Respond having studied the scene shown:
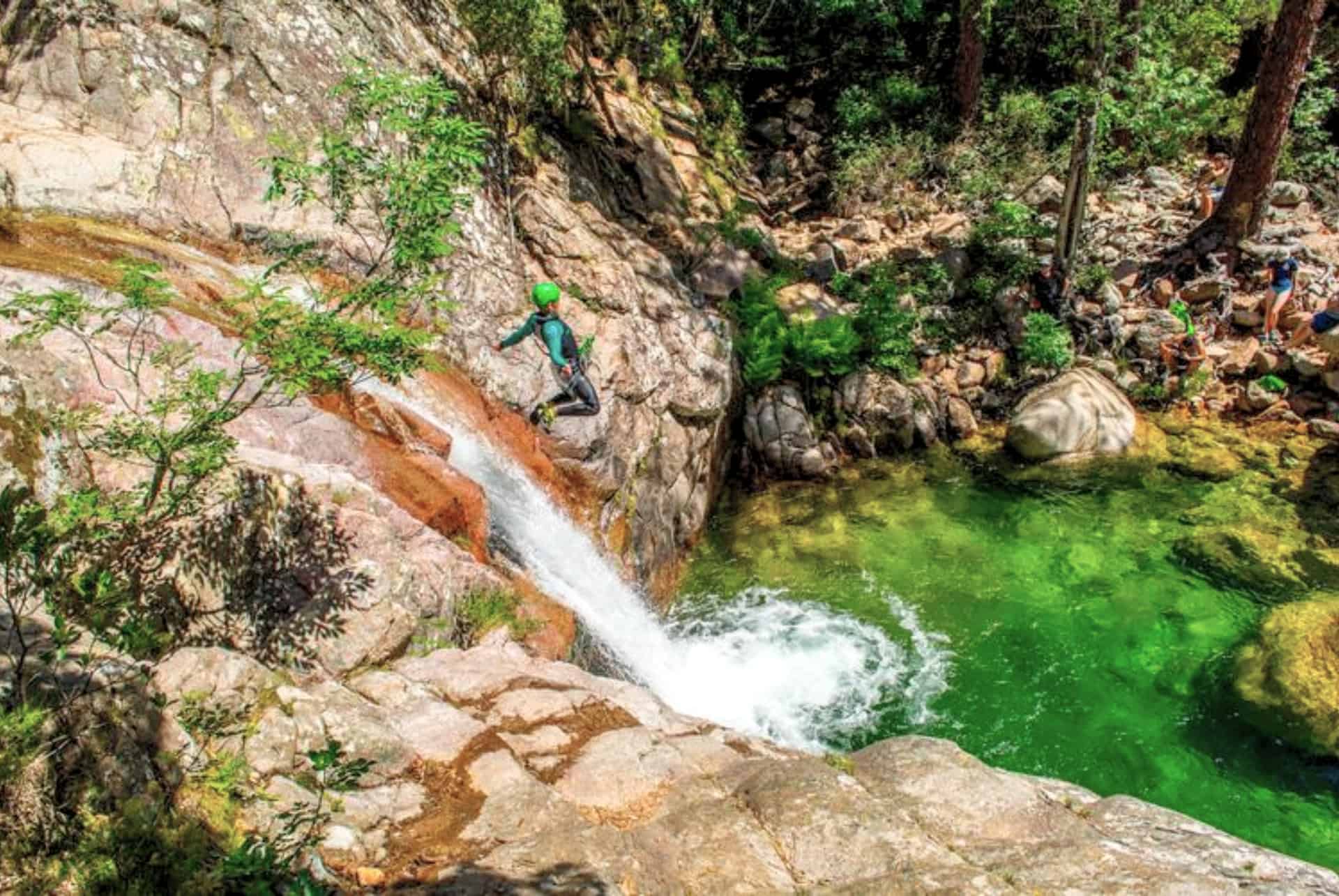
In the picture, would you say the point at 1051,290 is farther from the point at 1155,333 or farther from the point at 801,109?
the point at 801,109

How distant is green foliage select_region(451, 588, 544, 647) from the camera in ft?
20.2

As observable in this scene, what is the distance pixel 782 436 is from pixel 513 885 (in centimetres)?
908

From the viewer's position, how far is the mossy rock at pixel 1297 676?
7277mm

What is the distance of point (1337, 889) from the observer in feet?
13.1

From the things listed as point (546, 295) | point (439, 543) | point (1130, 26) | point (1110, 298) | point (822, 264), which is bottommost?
point (439, 543)

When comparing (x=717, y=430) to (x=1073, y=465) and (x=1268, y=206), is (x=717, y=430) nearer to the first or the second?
(x=1073, y=465)

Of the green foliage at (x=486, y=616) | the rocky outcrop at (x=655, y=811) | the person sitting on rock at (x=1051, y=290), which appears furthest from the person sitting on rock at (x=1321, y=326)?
the green foliage at (x=486, y=616)

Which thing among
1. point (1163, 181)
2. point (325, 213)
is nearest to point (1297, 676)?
point (325, 213)

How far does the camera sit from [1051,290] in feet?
45.1

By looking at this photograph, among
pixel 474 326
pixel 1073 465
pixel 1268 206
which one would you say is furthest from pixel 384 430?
pixel 1268 206

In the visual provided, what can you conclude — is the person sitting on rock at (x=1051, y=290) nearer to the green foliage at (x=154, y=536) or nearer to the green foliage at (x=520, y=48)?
the green foliage at (x=520, y=48)

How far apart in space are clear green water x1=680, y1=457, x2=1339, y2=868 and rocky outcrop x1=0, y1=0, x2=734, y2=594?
183 centimetres

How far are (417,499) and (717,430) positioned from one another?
546cm

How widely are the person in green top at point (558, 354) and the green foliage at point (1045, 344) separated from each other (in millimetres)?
7701
